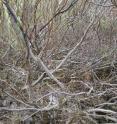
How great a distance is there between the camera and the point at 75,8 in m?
4.18

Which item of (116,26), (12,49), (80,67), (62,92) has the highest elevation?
(116,26)

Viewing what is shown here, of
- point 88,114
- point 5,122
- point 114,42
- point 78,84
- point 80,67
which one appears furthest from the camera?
point 114,42

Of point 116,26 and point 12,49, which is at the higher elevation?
point 116,26

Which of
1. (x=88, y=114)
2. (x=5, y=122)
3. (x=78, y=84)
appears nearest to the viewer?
(x=88, y=114)

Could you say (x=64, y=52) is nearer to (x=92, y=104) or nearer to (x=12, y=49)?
(x=12, y=49)

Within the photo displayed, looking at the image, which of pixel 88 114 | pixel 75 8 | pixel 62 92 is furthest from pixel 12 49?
pixel 88 114

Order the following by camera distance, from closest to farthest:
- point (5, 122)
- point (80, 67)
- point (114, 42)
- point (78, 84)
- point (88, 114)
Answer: point (88, 114) < point (5, 122) < point (78, 84) < point (80, 67) < point (114, 42)

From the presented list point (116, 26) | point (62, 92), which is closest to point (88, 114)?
point (62, 92)

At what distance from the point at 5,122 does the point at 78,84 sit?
3.42ft

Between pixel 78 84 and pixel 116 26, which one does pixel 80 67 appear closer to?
pixel 78 84

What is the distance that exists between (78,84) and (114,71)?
2.52 ft

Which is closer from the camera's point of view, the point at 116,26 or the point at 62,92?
the point at 62,92

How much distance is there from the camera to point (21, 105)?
3701mm

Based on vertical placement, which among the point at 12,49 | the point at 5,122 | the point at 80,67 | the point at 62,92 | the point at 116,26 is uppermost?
the point at 116,26
